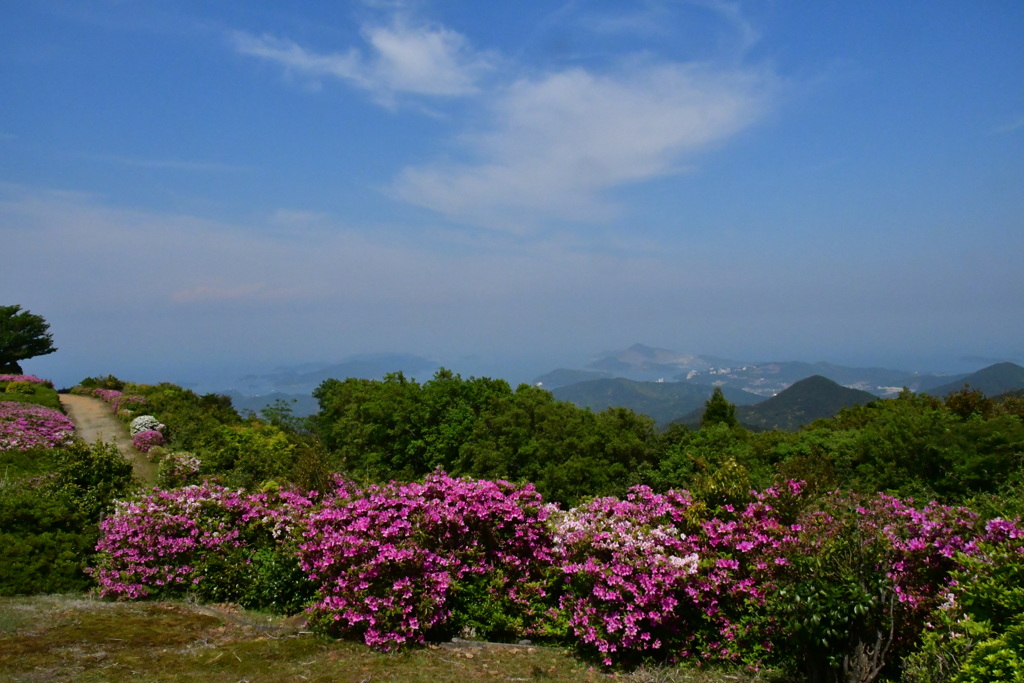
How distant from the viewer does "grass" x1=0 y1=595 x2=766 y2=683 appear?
4.83m

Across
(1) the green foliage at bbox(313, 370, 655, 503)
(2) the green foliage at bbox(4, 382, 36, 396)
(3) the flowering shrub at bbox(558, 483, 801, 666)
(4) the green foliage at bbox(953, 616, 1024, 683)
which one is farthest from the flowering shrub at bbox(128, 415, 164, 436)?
(4) the green foliage at bbox(953, 616, 1024, 683)

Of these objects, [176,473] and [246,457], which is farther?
[246,457]

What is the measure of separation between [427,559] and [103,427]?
20.6m

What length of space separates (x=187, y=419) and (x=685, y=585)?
19425 millimetres

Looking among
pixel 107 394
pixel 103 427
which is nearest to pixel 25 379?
pixel 107 394

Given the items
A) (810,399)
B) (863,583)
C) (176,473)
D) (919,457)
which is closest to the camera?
(863,583)

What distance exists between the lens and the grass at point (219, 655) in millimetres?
4828

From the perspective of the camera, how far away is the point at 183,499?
7.22 m

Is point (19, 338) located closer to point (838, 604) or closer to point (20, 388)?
point (20, 388)

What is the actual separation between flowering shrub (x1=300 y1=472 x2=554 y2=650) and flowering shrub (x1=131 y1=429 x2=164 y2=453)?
1399cm

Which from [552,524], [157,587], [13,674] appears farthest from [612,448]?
[13,674]

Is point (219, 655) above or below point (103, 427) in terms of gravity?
below

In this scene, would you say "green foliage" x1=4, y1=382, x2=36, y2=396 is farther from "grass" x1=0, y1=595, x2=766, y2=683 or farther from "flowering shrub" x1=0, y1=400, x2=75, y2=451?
"grass" x1=0, y1=595, x2=766, y2=683

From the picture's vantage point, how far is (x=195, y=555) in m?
7.03
